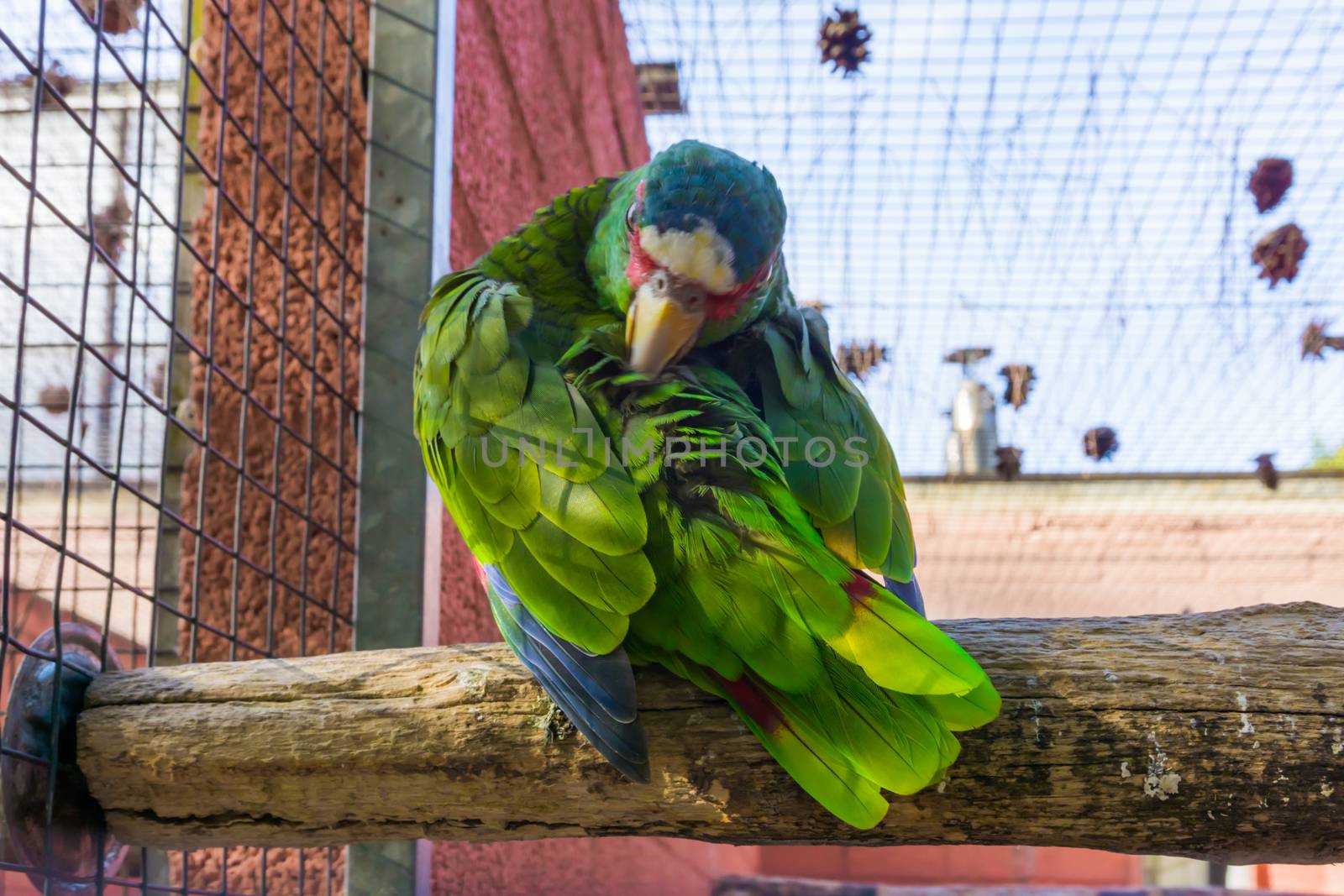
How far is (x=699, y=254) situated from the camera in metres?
1.29

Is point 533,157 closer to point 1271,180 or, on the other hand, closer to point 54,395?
point 54,395

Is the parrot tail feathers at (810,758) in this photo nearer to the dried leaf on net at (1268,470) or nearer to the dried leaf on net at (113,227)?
the dried leaf on net at (113,227)

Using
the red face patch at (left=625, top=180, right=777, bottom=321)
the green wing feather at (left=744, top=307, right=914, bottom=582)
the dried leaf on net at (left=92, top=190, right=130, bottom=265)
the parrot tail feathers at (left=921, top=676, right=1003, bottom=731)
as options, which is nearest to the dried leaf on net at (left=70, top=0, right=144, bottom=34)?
the dried leaf on net at (left=92, top=190, right=130, bottom=265)

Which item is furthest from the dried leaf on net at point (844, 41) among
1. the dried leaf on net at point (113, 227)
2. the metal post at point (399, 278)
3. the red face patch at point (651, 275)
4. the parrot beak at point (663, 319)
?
the dried leaf on net at point (113, 227)

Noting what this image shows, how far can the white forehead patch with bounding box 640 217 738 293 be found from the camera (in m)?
1.29

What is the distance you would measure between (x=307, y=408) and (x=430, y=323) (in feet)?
1.96

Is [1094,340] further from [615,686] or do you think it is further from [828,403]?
[615,686]

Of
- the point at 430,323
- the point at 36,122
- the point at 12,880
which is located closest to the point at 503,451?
the point at 430,323

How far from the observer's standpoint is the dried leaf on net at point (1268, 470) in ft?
12.2

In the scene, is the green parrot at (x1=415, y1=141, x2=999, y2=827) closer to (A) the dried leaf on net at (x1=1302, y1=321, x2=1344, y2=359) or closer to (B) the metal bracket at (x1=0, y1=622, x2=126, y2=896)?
(B) the metal bracket at (x1=0, y1=622, x2=126, y2=896)

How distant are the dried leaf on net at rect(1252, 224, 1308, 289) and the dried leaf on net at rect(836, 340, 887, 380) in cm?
108

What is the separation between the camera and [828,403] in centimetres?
138

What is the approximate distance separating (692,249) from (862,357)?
212 centimetres

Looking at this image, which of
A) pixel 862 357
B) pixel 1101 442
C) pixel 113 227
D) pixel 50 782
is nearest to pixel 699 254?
pixel 50 782
